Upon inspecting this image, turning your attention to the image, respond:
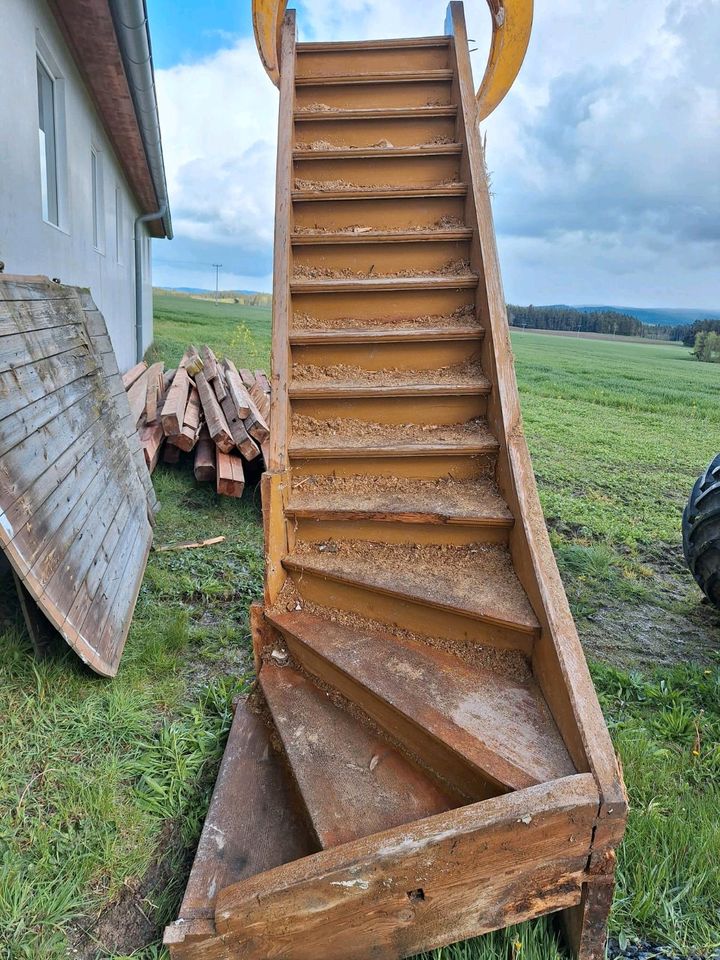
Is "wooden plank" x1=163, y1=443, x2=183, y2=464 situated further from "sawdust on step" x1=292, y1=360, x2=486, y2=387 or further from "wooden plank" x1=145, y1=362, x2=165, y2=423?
"sawdust on step" x1=292, y1=360, x2=486, y2=387

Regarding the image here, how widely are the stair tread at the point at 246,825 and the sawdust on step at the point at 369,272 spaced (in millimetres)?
2645

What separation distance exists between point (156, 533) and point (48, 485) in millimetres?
2097

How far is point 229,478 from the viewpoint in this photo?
514 centimetres

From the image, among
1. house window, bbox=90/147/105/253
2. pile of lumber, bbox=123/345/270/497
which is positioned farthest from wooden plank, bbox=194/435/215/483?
house window, bbox=90/147/105/253

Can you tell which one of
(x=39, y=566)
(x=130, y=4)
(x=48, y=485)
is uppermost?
(x=130, y=4)

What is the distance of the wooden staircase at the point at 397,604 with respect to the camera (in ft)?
5.41

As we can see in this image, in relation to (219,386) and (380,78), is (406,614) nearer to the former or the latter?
(380,78)

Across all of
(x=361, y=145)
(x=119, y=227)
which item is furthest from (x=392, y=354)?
(x=119, y=227)

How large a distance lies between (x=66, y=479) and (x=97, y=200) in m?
6.05

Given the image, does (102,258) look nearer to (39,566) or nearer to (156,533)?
(156,533)

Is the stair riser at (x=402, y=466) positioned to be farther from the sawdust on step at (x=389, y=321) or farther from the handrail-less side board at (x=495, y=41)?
the handrail-less side board at (x=495, y=41)

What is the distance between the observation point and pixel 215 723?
104 inches

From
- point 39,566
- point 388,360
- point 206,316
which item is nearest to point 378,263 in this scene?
point 388,360

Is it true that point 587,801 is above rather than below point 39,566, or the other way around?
below
